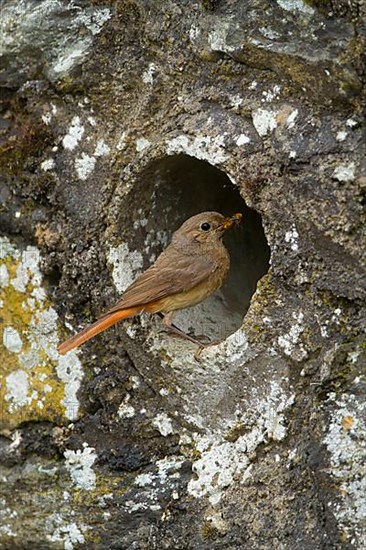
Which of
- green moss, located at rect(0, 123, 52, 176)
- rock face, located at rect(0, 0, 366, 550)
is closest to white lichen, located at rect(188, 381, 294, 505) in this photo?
rock face, located at rect(0, 0, 366, 550)

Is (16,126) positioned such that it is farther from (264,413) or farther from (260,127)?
(264,413)

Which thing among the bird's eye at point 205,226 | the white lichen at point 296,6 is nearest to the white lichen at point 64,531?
the bird's eye at point 205,226

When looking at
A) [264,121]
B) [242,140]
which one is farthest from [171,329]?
[264,121]

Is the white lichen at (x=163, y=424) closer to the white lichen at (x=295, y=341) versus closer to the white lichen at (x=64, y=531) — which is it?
the white lichen at (x=64, y=531)

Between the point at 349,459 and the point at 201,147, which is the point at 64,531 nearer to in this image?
the point at 349,459

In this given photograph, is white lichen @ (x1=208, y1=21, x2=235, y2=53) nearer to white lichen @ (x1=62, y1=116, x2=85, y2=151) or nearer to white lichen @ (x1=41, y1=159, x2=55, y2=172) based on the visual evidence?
white lichen @ (x1=62, y1=116, x2=85, y2=151)

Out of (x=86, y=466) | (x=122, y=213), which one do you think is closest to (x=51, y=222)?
(x=122, y=213)
